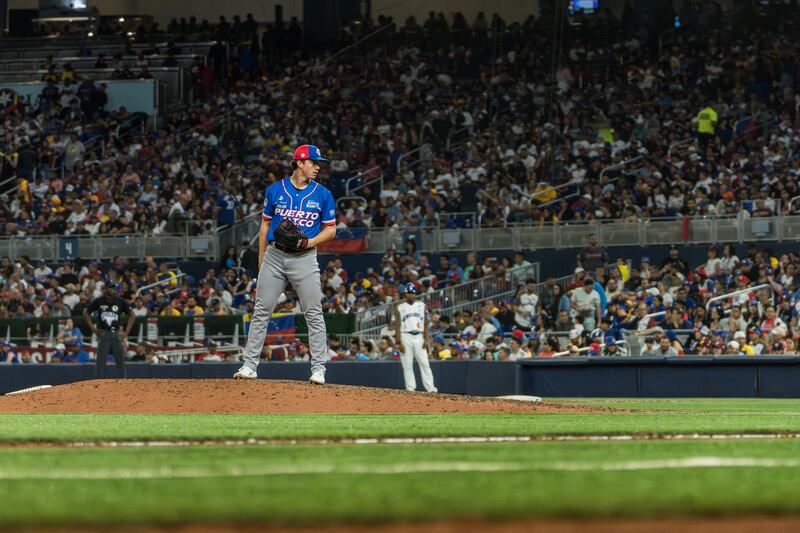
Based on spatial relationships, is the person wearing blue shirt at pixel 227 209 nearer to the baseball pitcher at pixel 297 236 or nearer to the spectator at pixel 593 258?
the spectator at pixel 593 258

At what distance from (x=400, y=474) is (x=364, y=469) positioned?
0.91 feet

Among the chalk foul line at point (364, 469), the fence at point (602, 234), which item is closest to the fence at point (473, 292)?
the fence at point (602, 234)

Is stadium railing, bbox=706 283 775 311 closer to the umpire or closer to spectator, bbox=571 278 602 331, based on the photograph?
spectator, bbox=571 278 602 331

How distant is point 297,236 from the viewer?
12.2m

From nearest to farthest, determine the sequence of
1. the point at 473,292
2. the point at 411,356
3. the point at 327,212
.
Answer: the point at 327,212, the point at 411,356, the point at 473,292

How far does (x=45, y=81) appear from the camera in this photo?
40.3m

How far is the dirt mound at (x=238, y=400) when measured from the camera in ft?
39.9

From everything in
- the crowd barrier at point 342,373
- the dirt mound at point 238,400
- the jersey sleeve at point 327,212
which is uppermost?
the jersey sleeve at point 327,212

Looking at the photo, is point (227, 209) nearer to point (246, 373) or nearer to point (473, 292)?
point (473, 292)

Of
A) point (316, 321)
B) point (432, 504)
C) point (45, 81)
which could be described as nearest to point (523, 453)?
point (432, 504)

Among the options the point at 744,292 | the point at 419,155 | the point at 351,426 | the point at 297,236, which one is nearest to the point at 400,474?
the point at 351,426

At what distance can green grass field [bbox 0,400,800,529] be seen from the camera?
4.52 m

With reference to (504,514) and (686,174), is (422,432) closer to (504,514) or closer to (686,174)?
(504,514)

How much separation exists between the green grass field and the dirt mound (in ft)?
11.7
